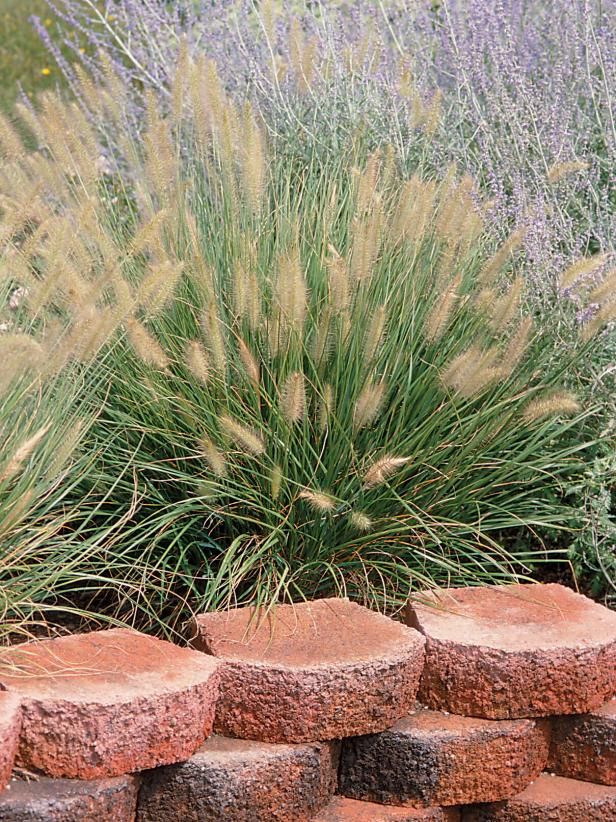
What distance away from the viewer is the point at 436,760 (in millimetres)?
2434

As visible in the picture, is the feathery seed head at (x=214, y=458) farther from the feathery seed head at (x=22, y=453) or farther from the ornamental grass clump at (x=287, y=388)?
the feathery seed head at (x=22, y=453)

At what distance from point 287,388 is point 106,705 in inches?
28.6

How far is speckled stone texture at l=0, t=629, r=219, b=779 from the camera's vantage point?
206cm

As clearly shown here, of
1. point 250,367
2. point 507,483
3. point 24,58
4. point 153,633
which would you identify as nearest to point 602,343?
point 507,483

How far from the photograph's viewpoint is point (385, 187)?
10.0ft

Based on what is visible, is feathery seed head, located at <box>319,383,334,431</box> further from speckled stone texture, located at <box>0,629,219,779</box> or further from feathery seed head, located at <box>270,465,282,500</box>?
speckled stone texture, located at <box>0,629,219,779</box>

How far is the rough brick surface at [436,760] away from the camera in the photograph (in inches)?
95.6

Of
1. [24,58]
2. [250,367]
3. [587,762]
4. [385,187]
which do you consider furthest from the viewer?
[24,58]

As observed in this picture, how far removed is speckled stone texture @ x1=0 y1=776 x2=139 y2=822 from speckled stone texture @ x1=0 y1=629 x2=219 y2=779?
0.08 feet

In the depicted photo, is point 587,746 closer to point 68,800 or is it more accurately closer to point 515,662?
point 515,662

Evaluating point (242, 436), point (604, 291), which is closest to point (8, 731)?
point (242, 436)

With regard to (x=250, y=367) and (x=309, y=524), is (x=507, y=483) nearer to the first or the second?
(x=309, y=524)

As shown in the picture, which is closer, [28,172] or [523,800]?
[523,800]

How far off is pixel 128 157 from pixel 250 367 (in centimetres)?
99
